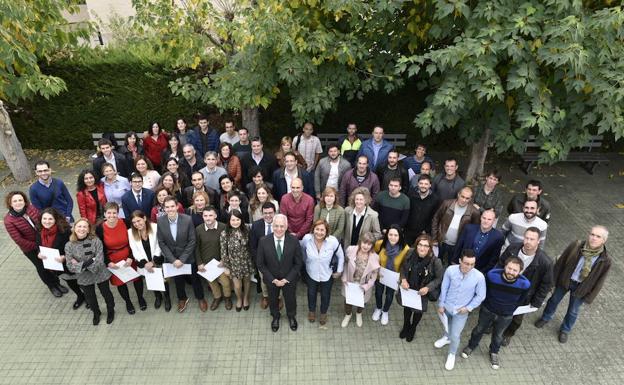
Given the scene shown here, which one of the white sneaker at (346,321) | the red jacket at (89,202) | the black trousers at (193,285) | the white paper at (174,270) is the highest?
the red jacket at (89,202)

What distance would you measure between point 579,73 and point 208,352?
6148 mm

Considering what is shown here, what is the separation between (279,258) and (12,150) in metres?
8.32

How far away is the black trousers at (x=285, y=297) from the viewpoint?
5666 mm

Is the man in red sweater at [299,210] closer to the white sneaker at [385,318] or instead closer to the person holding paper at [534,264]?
A: the white sneaker at [385,318]

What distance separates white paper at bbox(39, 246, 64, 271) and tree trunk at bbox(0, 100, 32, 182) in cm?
577

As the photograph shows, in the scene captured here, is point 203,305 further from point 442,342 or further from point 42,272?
point 442,342

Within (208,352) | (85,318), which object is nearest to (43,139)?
(85,318)

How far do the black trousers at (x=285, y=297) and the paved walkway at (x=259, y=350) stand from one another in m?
0.29

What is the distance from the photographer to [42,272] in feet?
21.0

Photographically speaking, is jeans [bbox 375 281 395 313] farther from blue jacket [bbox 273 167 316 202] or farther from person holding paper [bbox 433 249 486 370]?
blue jacket [bbox 273 167 316 202]

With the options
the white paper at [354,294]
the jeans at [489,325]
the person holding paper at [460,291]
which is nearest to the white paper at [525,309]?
the jeans at [489,325]

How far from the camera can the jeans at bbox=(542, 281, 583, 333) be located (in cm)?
563

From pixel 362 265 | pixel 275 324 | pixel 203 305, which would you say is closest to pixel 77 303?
pixel 203 305

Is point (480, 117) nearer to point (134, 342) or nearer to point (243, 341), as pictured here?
point (243, 341)
